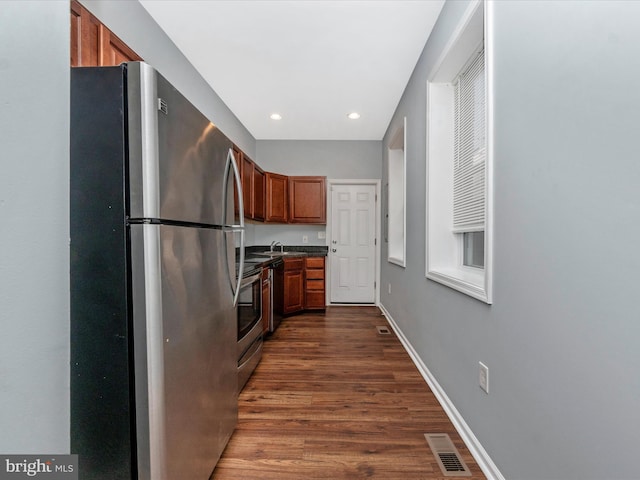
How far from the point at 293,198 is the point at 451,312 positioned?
343cm

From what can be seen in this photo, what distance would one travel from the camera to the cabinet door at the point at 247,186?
11.7 ft

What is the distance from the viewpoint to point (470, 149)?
2.05m

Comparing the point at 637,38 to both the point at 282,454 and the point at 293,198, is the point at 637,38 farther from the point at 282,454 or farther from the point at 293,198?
the point at 293,198

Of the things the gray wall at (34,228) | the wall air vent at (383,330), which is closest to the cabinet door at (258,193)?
the wall air vent at (383,330)

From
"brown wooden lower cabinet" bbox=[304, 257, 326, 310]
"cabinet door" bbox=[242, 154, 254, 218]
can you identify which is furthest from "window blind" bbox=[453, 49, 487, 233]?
"brown wooden lower cabinet" bbox=[304, 257, 326, 310]

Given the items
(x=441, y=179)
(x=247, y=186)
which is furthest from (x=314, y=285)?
(x=441, y=179)

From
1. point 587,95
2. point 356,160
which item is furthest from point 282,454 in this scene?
point 356,160

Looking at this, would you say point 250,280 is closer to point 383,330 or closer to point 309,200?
point 383,330

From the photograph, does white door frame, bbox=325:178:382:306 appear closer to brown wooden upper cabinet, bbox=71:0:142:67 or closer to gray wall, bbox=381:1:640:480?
gray wall, bbox=381:1:640:480

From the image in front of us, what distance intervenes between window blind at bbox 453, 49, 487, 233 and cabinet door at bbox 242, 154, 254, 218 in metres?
2.25

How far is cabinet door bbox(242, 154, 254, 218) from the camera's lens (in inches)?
140

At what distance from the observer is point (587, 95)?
2.88 feet

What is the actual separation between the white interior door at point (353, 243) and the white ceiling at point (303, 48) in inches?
58.3

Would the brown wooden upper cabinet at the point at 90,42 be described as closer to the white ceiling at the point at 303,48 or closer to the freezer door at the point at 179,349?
the white ceiling at the point at 303,48
